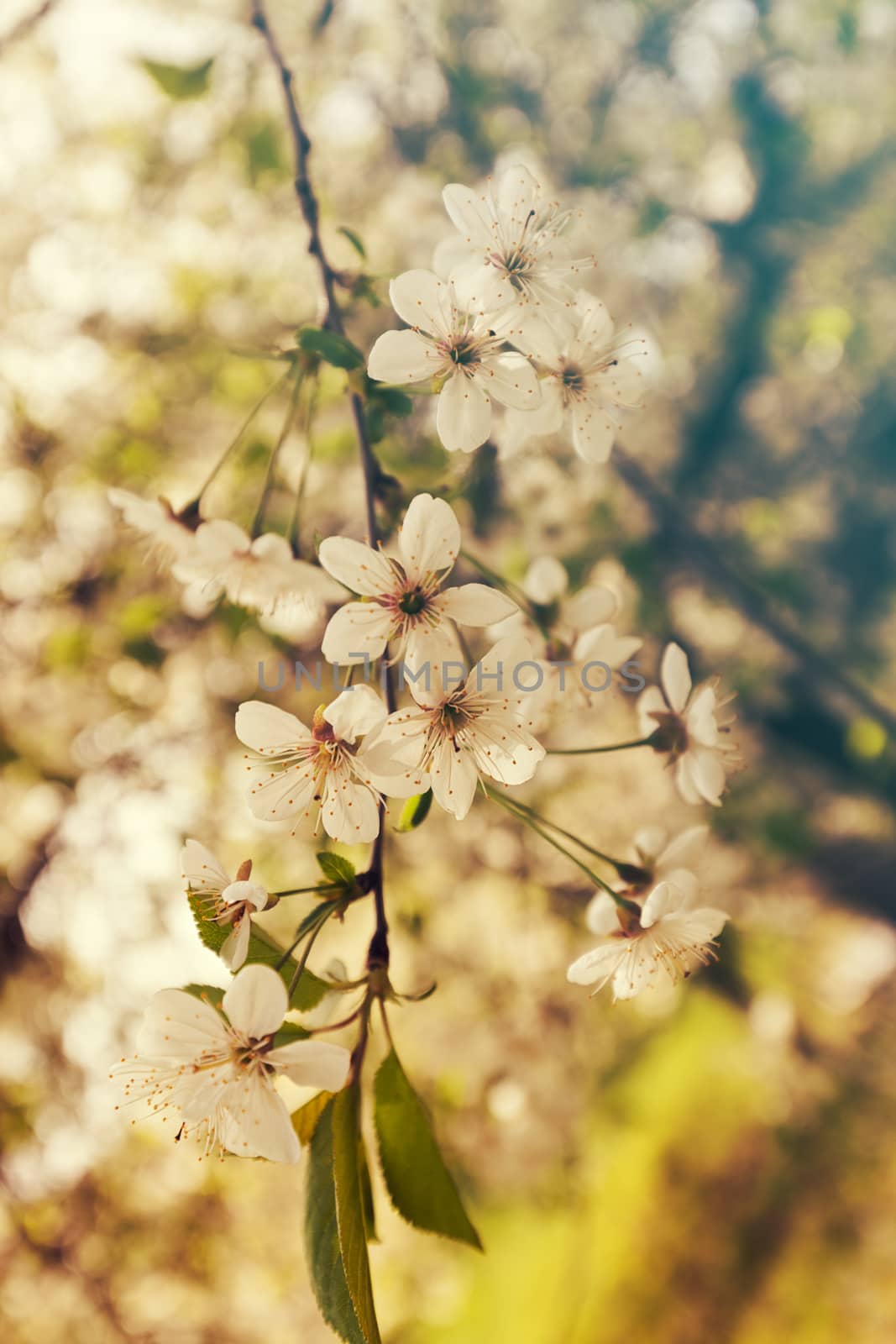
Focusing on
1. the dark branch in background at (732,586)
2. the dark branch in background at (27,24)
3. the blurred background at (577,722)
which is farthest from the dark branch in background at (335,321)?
the dark branch in background at (732,586)

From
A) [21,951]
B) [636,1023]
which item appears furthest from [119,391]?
[636,1023]

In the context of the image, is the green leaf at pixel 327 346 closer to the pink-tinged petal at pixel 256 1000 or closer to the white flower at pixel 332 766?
the white flower at pixel 332 766

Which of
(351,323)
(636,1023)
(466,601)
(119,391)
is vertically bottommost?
(636,1023)

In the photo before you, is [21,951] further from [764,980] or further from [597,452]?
[764,980]

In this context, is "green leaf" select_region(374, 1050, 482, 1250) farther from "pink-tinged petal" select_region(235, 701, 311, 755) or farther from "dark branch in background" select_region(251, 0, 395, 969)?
"pink-tinged petal" select_region(235, 701, 311, 755)

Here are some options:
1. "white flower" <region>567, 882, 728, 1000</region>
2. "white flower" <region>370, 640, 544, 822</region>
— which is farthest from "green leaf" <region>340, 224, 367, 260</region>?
"white flower" <region>567, 882, 728, 1000</region>

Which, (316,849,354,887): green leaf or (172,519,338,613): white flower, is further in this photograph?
(172,519,338,613): white flower

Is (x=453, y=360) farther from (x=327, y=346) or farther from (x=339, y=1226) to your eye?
(x=339, y=1226)
